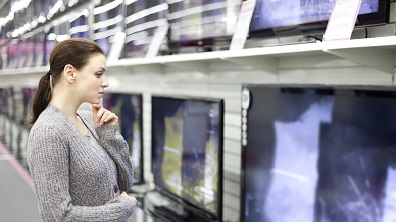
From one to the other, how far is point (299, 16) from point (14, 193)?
322cm

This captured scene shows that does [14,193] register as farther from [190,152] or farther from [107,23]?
[190,152]

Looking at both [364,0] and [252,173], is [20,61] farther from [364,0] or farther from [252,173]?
[364,0]

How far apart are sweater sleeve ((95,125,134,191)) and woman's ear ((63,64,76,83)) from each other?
0.21 m

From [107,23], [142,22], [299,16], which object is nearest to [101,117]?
[299,16]

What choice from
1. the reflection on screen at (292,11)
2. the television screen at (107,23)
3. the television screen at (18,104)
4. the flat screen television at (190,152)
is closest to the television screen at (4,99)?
the television screen at (18,104)

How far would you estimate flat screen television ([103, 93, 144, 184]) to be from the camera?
10.4ft

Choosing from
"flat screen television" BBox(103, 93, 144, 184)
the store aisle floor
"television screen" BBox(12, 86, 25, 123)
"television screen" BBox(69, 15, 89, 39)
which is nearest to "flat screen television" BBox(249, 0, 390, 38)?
"flat screen television" BBox(103, 93, 144, 184)

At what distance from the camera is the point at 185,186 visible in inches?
96.6

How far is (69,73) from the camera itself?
1346mm

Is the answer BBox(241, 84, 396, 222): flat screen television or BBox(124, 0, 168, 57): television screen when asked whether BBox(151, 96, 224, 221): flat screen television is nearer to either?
BBox(241, 84, 396, 222): flat screen television

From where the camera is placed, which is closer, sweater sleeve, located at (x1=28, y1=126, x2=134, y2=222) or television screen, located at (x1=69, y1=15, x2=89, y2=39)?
sweater sleeve, located at (x1=28, y1=126, x2=134, y2=222)

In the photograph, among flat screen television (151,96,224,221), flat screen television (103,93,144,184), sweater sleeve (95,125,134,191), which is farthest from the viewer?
flat screen television (103,93,144,184)

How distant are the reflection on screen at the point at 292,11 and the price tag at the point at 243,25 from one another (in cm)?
4

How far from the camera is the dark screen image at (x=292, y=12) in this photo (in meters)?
1.62
